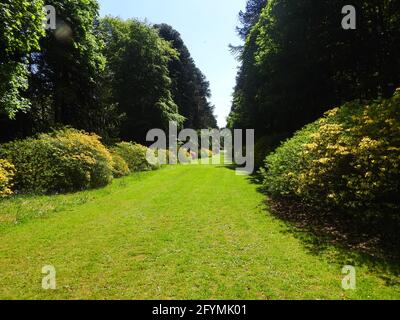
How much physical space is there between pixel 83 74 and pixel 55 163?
38.6 feet

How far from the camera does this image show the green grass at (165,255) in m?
5.89

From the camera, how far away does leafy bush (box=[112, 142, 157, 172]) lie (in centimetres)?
2673

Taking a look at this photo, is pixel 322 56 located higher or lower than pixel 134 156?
higher

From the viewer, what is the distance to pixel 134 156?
27.5 metres

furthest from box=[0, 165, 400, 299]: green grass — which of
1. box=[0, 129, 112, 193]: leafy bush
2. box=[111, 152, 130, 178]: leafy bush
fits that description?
box=[111, 152, 130, 178]: leafy bush

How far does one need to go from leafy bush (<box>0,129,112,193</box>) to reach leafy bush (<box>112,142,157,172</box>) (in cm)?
783

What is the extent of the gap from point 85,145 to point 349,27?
1433 centimetres
